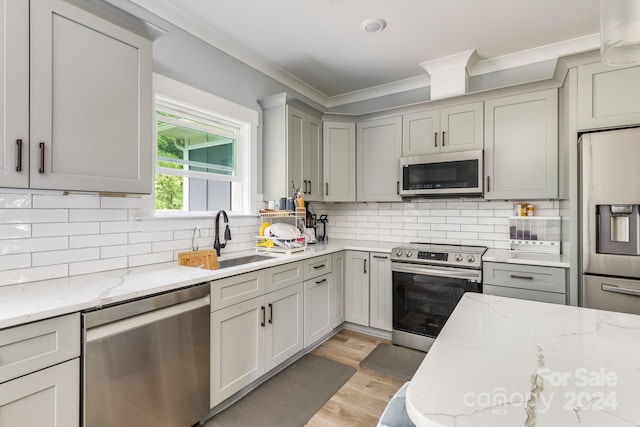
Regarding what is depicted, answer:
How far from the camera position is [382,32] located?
Result: 8.45ft

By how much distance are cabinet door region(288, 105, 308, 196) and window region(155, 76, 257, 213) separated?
14.4 inches

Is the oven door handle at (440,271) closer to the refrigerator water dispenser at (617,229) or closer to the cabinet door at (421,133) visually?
the refrigerator water dispenser at (617,229)

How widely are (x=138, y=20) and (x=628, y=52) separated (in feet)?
7.26

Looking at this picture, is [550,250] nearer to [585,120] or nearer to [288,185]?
[585,120]

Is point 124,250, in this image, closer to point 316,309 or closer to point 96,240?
point 96,240

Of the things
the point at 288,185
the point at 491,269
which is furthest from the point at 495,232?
the point at 288,185

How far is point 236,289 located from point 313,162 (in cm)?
176

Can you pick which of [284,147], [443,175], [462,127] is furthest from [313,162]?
[462,127]

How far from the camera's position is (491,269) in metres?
2.56

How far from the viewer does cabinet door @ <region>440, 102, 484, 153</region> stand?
9.48 ft

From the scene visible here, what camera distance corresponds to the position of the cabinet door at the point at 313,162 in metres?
3.25

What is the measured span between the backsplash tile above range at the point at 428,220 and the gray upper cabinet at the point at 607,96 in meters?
0.87

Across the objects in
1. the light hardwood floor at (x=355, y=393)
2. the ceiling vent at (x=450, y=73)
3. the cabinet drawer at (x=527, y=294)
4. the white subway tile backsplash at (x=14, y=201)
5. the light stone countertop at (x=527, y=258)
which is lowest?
the light hardwood floor at (x=355, y=393)

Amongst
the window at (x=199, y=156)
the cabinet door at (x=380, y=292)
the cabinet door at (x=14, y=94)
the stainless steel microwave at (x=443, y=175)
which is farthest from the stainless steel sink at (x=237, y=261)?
the stainless steel microwave at (x=443, y=175)
